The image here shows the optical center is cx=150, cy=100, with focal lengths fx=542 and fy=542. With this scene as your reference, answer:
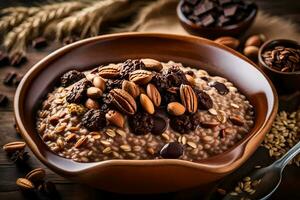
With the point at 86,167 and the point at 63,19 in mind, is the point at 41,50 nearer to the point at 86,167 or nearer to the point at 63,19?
the point at 63,19

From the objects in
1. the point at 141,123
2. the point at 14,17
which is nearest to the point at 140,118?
the point at 141,123

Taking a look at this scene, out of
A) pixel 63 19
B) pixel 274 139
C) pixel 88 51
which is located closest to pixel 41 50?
pixel 63 19

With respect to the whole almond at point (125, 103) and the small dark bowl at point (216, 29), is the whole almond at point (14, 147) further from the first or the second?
the small dark bowl at point (216, 29)

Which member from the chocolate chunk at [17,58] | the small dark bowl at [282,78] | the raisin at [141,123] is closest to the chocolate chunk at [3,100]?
the chocolate chunk at [17,58]

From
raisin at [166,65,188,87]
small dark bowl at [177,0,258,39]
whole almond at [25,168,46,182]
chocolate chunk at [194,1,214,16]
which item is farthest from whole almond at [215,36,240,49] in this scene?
whole almond at [25,168,46,182]

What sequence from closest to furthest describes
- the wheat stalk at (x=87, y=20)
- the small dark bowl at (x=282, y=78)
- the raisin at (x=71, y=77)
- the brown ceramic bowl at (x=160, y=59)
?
the brown ceramic bowl at (x=160, y=59)
the raisin at (x=71, y=77)
the small dark bowl at (x=282, y=78)
the wheat stalk at (x=87, y=20)

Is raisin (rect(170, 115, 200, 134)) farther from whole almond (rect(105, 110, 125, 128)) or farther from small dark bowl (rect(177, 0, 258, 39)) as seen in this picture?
small dark bowl (rect(177, 0, 258, 39))
